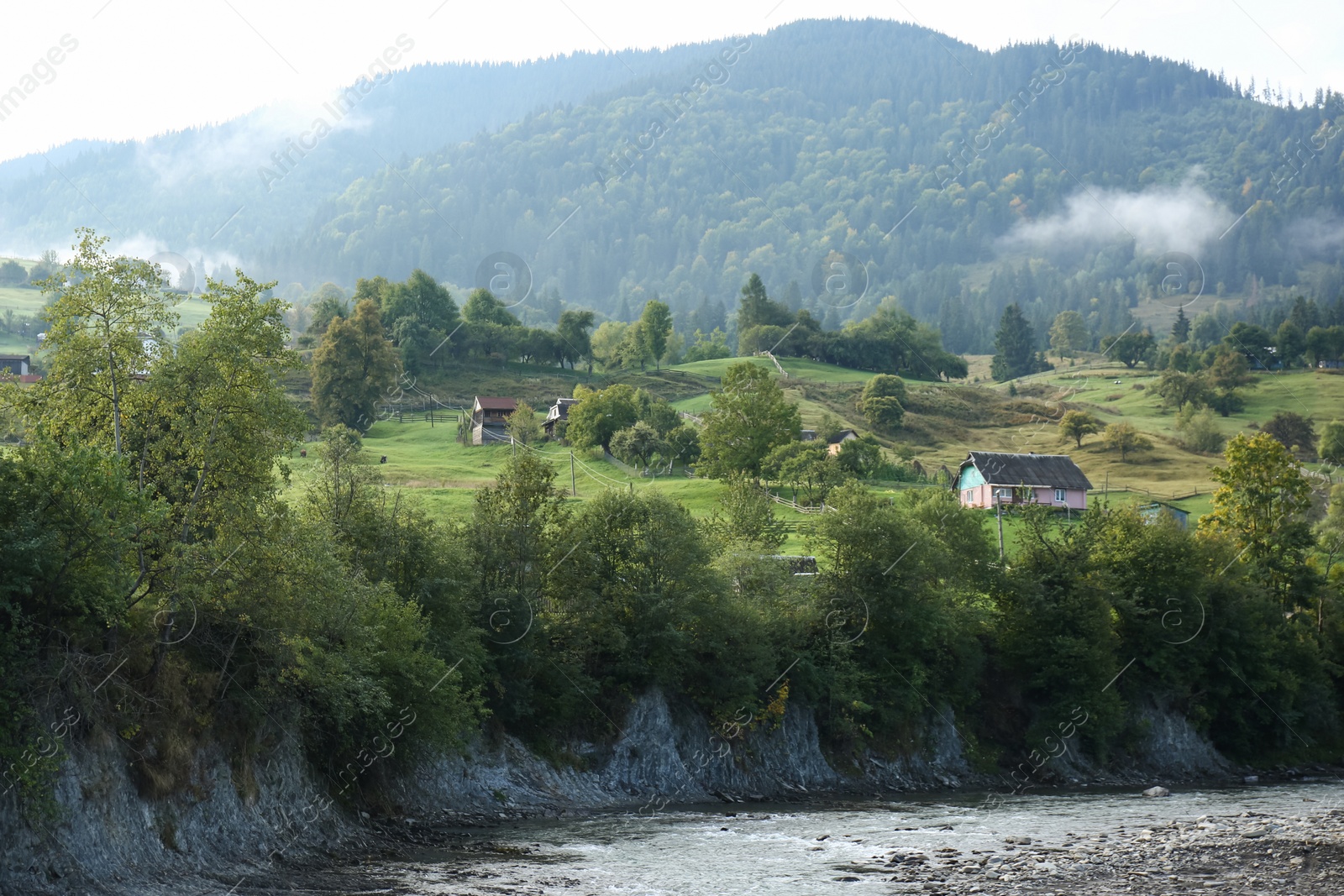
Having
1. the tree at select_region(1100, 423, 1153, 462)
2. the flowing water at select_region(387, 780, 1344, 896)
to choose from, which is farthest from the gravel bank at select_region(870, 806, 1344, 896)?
the tree at select_region(1100, 423, 1153, 462)

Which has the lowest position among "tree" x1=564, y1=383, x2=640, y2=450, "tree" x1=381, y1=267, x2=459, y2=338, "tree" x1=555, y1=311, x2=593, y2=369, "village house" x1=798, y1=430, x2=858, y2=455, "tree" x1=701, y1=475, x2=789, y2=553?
"tree" x1=701, y1=475, x2=789, y2=553

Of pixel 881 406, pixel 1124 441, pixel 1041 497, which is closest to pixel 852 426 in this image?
pixel 881 406

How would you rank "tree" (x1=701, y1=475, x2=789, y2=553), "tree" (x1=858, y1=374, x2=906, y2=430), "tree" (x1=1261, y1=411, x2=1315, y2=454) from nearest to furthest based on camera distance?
"tree" (x1=701, y1=475, x2=789, y2=553) < "tree" (x1=858, y1=374, x2=906, y2=430) < "tree" (x1=1261, y1=411, x2=1315, y2=454)

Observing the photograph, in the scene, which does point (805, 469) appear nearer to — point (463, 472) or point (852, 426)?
point (463, 472)

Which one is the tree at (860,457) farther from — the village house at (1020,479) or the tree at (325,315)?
the tree at (325,315)

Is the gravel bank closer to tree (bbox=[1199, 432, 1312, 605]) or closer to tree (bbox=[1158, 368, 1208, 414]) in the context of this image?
tree (bbox=[1199, 432, 1312, 605])

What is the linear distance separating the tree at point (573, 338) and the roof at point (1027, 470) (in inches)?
3244

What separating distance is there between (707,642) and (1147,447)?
11463 centimetres

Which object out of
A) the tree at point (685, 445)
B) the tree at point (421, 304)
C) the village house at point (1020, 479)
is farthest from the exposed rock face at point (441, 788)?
the tree at point (421, 304)

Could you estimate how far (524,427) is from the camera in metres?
126

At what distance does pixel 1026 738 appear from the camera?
219 ft

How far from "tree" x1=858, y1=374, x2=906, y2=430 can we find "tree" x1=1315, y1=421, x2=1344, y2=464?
53.2 m

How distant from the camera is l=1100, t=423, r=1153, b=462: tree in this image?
155 metres

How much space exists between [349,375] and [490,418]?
1714 cm
